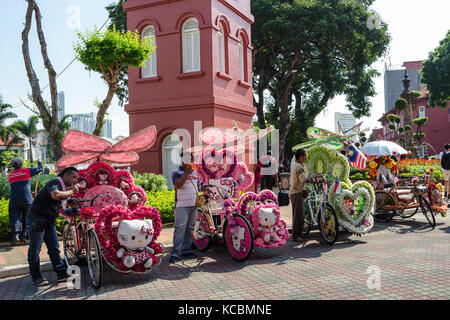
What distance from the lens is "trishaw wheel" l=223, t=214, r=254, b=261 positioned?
6.62 metres

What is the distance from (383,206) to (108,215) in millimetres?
7468

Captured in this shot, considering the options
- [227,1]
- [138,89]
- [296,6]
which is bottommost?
[138,89]

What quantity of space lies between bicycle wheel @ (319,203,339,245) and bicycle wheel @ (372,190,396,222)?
124 inches

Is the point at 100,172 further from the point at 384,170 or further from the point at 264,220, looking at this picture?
the point at 384,170

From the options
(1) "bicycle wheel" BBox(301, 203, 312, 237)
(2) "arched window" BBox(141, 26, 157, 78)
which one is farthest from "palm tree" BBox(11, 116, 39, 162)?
(1) "bicycle wheel" BBox(301, 203, 312, 237)

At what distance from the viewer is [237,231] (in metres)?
6.84

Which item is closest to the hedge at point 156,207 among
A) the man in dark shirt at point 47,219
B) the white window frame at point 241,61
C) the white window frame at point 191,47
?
the man in dark shirt at point 47,219

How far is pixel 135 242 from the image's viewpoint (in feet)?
18.2

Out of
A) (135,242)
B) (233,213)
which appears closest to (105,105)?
(233,213)

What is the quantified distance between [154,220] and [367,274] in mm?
3177

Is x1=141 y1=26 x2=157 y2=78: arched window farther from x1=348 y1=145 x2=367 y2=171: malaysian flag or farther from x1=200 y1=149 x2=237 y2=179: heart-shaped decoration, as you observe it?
x1=348 y1=145 x2=367 y2=171: malaysian flag
